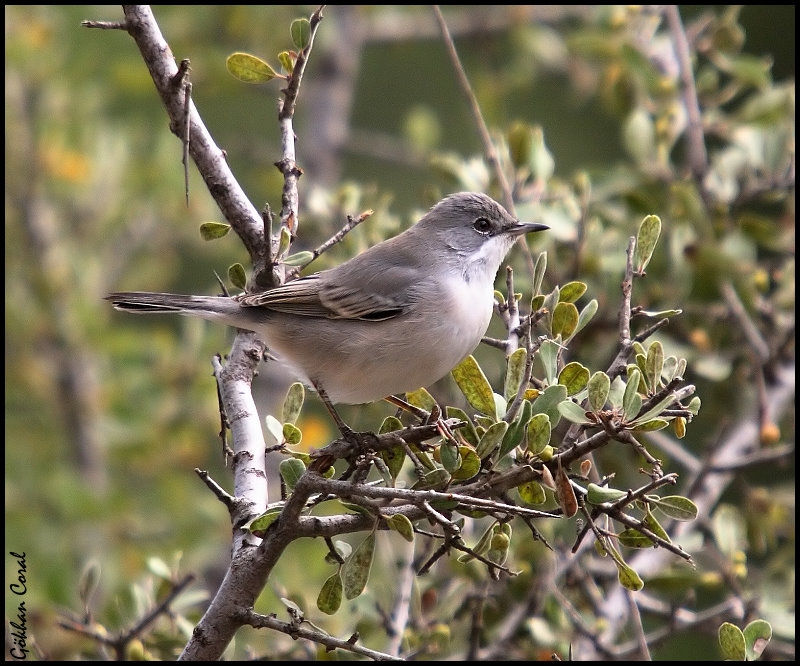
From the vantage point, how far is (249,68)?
2980mm

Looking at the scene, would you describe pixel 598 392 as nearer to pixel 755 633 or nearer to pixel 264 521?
pixel 755 633

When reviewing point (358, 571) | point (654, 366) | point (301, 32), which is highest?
point (301, 32)

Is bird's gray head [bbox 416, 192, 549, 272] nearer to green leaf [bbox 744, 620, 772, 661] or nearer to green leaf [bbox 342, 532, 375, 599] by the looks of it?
green leaf [bbox 342, 532, 375, 599]

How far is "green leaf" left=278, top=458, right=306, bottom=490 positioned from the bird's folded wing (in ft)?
3.39

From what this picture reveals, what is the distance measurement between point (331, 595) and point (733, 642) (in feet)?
3.43

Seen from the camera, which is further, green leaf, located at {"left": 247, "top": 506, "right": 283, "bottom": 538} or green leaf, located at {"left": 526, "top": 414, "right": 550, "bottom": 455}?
green leaf, located at {"left": 247, "top": 506, "right": 283, "bottom": 538}

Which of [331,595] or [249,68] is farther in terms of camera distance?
[249,68]

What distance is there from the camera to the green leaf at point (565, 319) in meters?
2.55

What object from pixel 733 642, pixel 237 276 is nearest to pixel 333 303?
pixel 237 276

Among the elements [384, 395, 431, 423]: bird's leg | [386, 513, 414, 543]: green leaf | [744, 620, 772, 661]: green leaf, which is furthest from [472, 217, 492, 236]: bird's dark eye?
[744, 620, 772, 661]: green leaf

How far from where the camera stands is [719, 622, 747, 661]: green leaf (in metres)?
2.27

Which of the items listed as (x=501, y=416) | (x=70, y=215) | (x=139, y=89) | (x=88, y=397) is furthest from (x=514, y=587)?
(x=139, y=89)

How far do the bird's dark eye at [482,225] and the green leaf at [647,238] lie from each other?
1276 millimetres

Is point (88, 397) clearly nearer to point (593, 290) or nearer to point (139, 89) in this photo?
point (139, 89)
